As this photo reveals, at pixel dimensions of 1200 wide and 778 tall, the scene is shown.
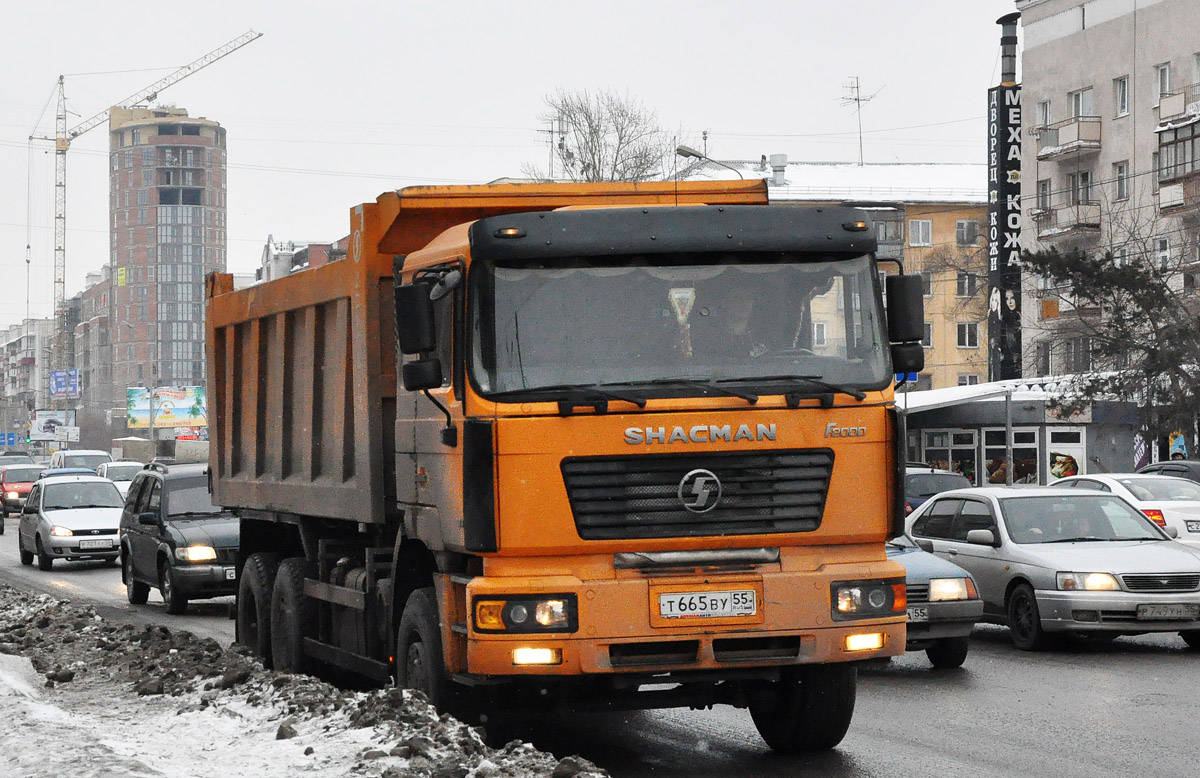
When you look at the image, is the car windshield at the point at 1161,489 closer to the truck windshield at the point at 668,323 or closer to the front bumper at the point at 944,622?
the front bumper at the point at 944,622

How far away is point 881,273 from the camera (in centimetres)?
877

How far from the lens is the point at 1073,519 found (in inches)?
624

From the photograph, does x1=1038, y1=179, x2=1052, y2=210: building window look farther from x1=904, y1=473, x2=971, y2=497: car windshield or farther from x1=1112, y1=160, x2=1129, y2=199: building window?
x1=904, y1=473, x2=971, y2=497: car windshield

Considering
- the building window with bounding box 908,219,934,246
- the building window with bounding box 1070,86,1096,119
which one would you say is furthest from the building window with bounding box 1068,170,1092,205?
the building window with bounding box 908,219,934,246

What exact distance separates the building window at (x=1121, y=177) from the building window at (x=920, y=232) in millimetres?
26451

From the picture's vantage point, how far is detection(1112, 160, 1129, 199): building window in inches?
2338

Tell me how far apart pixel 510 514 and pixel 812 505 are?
4.71 ft

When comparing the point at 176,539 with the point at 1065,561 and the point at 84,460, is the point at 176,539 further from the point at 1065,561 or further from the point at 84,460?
the point at 84,460

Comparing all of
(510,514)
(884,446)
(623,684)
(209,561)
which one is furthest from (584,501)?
(209,561)

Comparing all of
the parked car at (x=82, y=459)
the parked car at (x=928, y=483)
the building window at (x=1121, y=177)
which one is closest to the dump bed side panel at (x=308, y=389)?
the parked car at (x=928, y=483)

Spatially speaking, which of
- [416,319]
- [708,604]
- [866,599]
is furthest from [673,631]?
[416,319]

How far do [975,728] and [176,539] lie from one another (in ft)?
41.1

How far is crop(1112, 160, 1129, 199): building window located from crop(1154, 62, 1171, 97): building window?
2.86 m

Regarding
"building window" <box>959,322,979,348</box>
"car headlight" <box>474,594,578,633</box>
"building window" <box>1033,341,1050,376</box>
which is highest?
"building window" <box>959,322,979,348</box>
